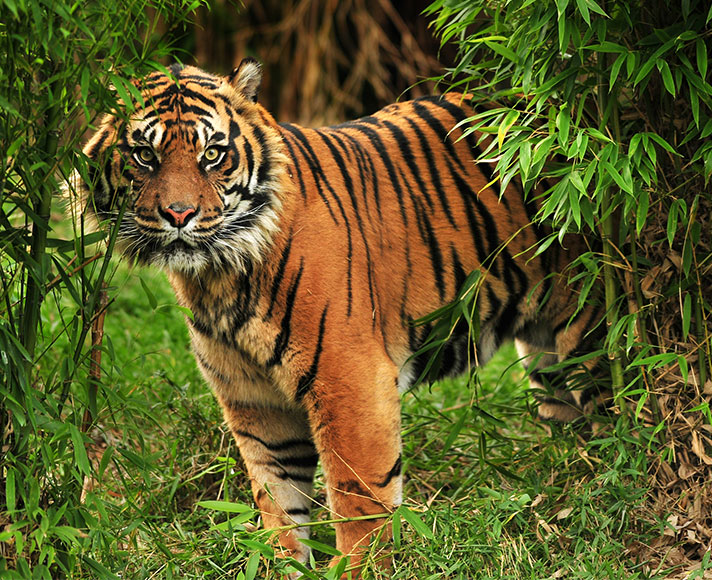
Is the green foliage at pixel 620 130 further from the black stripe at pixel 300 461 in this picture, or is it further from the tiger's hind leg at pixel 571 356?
the black stripe at pixel 300 461

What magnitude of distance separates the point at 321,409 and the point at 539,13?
1207 millimetres

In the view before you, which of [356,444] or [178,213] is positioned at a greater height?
[178,213]

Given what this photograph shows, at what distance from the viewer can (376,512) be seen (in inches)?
110

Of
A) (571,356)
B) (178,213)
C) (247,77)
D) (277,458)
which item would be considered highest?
(247,77)

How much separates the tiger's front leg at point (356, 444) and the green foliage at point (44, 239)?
639 millimetres

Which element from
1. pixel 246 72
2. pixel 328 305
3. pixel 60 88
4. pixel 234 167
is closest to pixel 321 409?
pixel 328 305

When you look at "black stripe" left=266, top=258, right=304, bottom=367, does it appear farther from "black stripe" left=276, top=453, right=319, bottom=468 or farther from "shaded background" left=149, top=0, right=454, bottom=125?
"shaded background" left=149, top=0, right=454, bottom=125

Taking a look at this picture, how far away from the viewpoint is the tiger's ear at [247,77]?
9.11ft

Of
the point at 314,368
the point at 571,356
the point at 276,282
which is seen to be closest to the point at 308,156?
the point at 276,282

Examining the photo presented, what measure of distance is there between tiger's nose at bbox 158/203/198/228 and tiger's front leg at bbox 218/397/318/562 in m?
0.70

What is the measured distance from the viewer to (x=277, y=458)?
122 inches

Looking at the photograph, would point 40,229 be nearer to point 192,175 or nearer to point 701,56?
point 192,175

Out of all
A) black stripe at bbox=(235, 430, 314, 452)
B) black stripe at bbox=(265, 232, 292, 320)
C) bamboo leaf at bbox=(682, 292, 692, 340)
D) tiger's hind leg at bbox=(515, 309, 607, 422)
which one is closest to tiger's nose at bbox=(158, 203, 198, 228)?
black stripe at bbox=(265, 232, 292, 320)

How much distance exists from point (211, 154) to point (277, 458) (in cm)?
101
